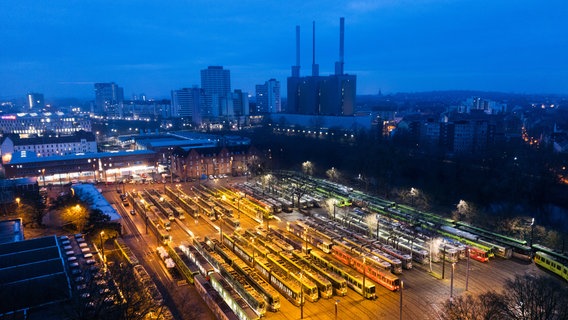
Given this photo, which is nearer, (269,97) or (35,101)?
(269,97)

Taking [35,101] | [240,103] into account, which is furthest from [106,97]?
[240,103]

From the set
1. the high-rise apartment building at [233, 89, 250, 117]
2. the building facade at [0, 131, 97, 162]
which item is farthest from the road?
the high-rise apartment building at [233, 89, 250, 117]

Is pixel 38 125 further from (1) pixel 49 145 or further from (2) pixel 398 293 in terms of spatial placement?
(2) pixel 398 293

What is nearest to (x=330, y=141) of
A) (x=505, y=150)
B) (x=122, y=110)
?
(x=505, y=150)

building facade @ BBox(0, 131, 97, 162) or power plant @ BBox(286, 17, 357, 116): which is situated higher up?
power plant @ BBox(286, 17, 357, 116)

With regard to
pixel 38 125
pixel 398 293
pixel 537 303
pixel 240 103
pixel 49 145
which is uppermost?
pixel 240 103

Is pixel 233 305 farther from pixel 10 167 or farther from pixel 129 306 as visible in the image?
pixel 10 167

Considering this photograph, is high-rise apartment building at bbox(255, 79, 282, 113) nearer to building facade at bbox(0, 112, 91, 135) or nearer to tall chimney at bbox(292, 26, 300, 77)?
tall chimney at bbox(292, 26, 300, 77)
